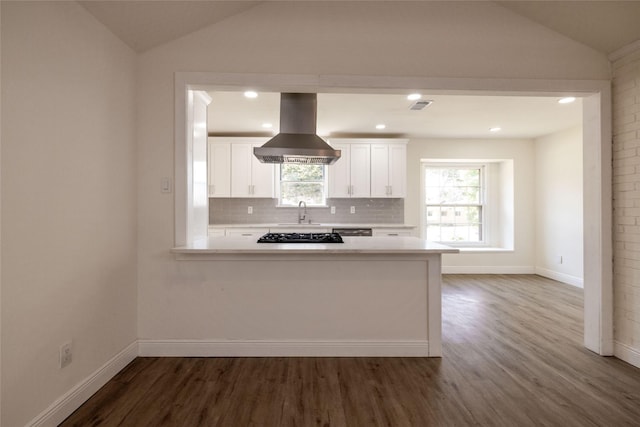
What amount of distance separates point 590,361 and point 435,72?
2495 millimetres

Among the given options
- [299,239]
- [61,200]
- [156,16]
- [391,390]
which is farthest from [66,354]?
[156,16]

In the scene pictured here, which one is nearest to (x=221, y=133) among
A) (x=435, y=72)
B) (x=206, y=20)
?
(x=206, y=20)

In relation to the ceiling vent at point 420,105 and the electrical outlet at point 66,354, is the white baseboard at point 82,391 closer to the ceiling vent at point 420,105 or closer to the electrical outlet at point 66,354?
the electrical outlet at point 66,354

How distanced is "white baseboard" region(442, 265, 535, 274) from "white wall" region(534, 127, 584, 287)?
217 millimetres

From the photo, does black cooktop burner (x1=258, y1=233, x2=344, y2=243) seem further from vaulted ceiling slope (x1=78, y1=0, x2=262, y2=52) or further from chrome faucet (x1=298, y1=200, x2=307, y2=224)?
chrome faucet (x1=298, y1=200, x2=307, y2=224)

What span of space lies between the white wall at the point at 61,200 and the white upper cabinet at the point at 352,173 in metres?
3.41

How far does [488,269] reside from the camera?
590cm

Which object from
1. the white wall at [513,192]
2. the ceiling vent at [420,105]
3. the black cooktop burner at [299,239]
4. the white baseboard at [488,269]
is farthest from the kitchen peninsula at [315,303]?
the white baseboard at [488,269]

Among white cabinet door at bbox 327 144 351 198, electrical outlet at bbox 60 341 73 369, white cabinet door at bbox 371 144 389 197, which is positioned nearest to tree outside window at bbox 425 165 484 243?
white cabinet door at bbox 371 144 389 197

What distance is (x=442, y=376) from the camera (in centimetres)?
226

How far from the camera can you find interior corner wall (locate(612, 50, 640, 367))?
95.6 inches

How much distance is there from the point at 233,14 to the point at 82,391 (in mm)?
2732

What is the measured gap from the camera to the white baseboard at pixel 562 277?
4.95 m

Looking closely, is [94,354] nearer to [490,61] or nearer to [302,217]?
[490,61]
